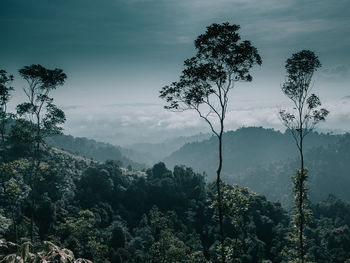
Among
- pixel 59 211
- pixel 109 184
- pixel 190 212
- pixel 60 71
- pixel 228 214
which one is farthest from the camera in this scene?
pixel 109 184

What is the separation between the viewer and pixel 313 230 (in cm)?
11175

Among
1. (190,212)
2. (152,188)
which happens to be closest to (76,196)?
(152,188)

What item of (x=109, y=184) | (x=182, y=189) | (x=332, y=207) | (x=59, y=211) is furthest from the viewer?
(x=332, y=207)

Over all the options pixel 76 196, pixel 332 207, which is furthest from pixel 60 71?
pixel 332 207

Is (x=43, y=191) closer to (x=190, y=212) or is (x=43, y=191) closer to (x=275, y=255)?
(x=190, y=212)

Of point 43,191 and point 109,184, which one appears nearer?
point 43,191

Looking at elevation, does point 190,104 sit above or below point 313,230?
above

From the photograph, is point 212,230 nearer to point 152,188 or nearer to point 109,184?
point 152,188

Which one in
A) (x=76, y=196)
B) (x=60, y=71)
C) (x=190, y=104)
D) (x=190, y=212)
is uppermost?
(x=60, y=71)

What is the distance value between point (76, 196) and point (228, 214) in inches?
3573

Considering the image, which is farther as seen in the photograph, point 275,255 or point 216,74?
point 275,255

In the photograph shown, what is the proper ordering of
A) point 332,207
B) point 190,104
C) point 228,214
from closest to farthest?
1. point 228,214
2. point 190,104
3. point 332,207

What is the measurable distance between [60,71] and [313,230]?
11816cm

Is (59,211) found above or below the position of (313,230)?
above
